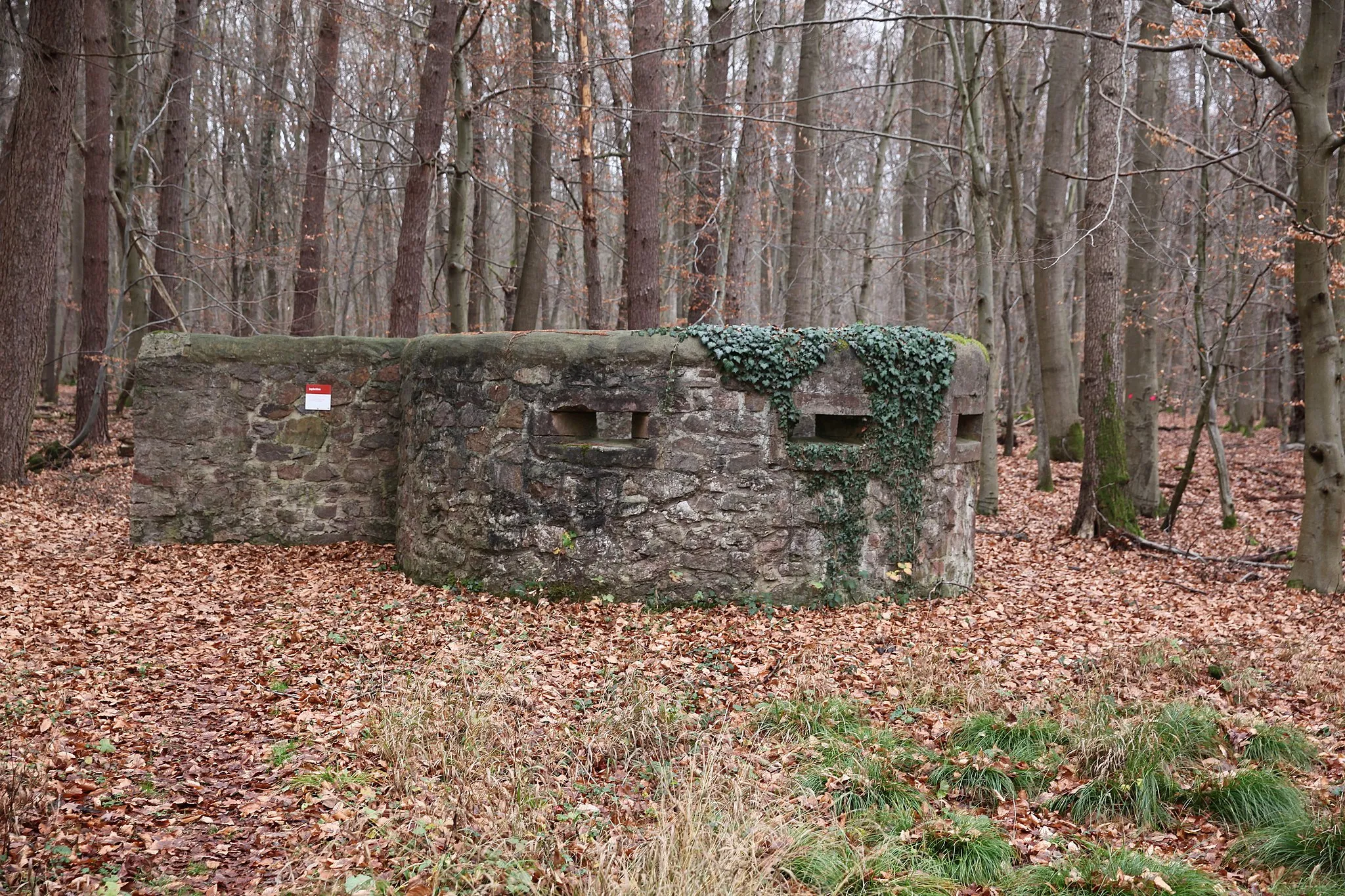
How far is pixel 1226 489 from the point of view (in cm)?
998

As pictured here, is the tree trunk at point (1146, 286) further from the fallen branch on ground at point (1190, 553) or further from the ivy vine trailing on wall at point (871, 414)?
the ivy vine trailing on wall at point (871, 414)

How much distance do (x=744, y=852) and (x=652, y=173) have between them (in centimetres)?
719

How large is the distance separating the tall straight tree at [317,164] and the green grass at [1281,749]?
36.8 feet

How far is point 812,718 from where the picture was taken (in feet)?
15.0

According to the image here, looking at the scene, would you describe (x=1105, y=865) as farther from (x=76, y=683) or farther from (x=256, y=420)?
(x=256, y=420)

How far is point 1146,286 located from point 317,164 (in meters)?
11.1

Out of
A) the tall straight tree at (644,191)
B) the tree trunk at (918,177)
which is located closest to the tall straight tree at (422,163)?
the tall straight tree at (644,191)

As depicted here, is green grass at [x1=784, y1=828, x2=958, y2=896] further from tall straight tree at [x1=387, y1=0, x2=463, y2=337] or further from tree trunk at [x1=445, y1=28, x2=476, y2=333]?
tree trunk at [x1=445, y1=28, x2=476, y2=333]

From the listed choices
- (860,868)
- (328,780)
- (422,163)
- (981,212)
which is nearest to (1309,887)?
(860,868)

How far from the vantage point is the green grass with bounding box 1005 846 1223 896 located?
123 inches

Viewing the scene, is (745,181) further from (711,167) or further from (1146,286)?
(1146,286)

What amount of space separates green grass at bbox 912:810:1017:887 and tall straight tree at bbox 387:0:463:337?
25.5 ft

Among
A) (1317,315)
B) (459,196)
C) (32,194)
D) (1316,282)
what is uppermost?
(459,196)

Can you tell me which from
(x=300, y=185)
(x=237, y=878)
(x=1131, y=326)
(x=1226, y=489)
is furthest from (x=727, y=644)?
(x=300, y=185)
